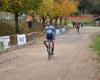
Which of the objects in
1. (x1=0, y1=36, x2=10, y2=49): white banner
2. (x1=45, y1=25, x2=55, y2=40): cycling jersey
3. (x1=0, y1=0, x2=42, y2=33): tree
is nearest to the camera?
(x1=45, y1=25, x2=55, y2=40): cycling jersey

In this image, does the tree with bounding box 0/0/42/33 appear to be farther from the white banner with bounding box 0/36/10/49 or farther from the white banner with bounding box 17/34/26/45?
the white banner with bounding box 0/36/10/49

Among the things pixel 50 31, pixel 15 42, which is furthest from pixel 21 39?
pixel 50 31

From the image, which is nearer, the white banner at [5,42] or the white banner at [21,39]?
the white banner at [5,42]

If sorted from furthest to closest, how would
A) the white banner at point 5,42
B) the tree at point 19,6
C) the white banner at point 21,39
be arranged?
the tree at point 19,6 < the white banner at point 21,39 < the white banner at point 5,42

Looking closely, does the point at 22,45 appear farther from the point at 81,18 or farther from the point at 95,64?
the point at 81,18

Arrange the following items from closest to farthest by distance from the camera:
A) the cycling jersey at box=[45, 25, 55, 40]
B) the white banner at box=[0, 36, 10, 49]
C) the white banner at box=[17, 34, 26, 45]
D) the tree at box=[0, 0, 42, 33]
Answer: the cycling jersey at box=[45, 25, 55, 40] < the white banner at box=[0, 36, 10, 49] < the white banner at box=[17, 34, 26, 45] < the tree at box=[0, 0, 42, 33]

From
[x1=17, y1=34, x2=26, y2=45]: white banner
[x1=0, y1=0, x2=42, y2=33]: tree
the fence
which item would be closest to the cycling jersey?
the fence

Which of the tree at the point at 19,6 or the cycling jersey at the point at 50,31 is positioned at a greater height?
the tree at the point at 19,6

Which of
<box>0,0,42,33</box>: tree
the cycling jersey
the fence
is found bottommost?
the fence

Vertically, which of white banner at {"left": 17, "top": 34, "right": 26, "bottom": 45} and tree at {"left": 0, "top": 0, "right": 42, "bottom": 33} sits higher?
tree at {"left": 0, "top": 0, "right": 42, "bottom": 33}

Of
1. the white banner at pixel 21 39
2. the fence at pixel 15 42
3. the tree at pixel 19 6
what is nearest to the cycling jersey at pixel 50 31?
the fence at pixel 15 42

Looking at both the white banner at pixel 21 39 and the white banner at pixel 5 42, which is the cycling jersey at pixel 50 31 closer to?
the white banner at pixel 5 42

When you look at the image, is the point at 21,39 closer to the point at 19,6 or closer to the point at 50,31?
the point at 19,6

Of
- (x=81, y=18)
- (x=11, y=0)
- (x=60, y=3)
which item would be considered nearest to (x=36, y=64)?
(x=11, y=0)
